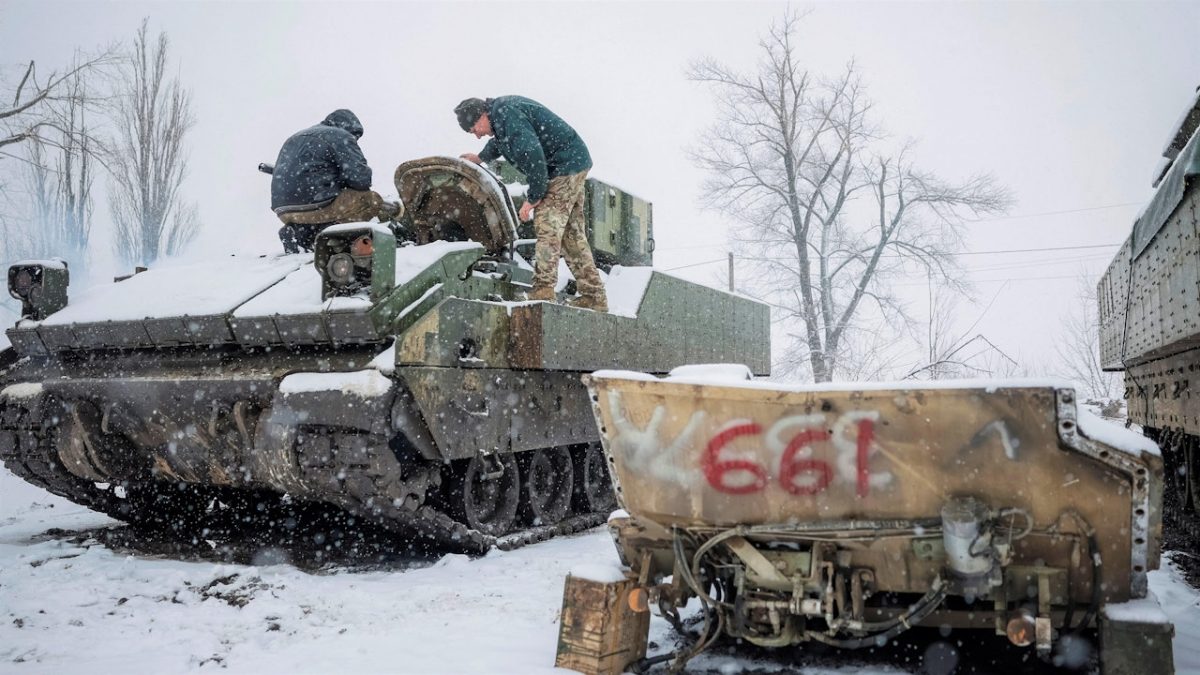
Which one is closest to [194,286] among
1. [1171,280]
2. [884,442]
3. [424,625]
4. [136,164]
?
[424,625]

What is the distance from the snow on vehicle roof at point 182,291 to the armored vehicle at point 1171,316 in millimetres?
5369

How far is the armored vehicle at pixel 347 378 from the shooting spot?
5.30 metres

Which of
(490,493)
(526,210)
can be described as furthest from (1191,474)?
(526,210)

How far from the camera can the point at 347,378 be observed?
17.0 ft

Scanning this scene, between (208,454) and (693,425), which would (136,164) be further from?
(693,425)

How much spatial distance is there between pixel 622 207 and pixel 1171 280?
4.18 m

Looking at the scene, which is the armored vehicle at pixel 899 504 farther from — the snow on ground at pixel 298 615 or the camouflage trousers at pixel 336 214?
the camouflage trousers at pixel 336 214

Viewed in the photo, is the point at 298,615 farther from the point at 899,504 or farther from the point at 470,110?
the point at 470,110

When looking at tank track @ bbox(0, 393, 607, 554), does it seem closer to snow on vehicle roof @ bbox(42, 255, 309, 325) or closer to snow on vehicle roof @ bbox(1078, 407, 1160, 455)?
snow on vehicle roof @ bbox(42, 255, 309, 325)

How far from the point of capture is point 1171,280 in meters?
6.06

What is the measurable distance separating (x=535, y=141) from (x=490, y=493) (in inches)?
94.6

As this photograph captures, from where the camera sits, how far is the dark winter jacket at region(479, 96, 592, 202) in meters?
6.49

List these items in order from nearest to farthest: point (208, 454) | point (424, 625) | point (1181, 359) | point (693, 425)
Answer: point (693, 425), point (424, 625), point (208, 454), point (1181, 359)

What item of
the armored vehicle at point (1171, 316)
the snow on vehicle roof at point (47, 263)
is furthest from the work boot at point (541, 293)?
the armored vehicle at point (1171, 316)
